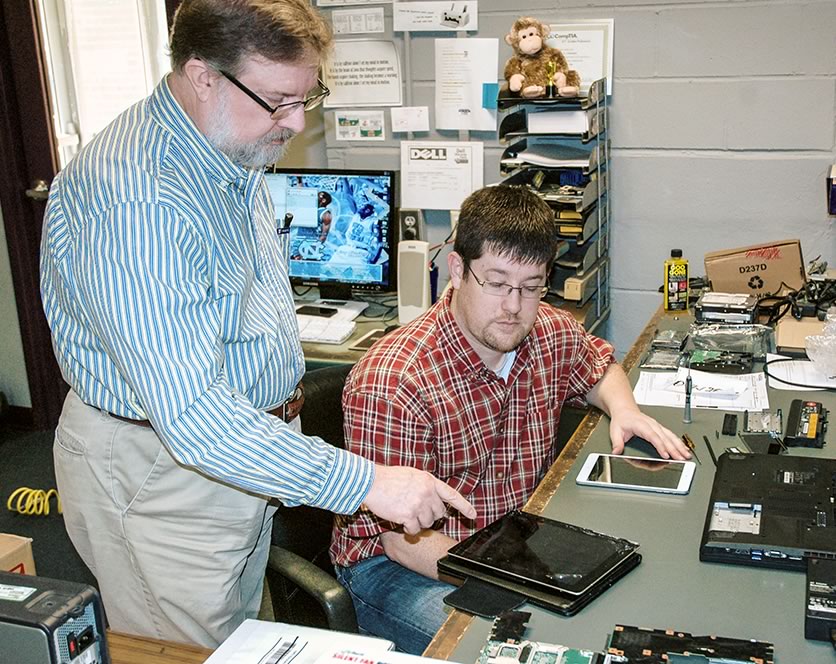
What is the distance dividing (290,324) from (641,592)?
2.54 feet

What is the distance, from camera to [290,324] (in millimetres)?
1779

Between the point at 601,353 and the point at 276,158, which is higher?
the point at 276,158

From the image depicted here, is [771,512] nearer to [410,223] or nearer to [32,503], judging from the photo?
[410,223]

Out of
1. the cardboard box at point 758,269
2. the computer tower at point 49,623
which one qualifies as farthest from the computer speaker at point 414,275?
the computer tower at point 49,623

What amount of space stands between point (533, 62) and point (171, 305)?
74.6 inches

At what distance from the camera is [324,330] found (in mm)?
2900

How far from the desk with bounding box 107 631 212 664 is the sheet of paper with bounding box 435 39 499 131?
2.31m

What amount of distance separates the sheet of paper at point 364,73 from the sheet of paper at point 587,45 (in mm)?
569

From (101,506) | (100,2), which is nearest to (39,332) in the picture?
(100,2)

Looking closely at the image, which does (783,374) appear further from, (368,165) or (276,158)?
(368,165)

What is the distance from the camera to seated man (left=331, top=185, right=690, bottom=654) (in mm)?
1791

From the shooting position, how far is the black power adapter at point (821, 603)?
1.24 metres

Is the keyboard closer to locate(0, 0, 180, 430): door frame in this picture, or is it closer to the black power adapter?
locate(0, 0, 180, 430): door frame

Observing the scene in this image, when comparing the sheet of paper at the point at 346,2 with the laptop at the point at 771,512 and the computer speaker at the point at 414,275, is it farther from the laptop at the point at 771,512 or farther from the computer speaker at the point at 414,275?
the laptop at the point at 771,512
